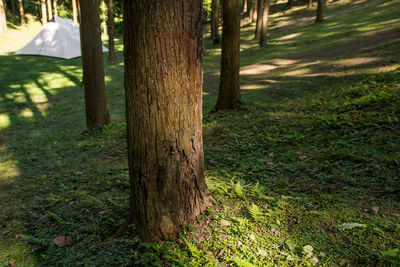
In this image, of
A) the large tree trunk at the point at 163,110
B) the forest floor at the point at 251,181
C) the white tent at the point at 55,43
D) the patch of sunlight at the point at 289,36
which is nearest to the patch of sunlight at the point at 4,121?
the forest floor at the point at 251,181

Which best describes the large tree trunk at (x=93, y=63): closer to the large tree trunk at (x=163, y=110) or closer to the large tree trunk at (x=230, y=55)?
the large tree trunk at (x=230, y=55)

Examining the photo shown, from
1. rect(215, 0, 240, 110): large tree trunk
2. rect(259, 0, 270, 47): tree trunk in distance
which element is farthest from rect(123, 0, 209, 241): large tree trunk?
rect(259, 0, 270, 47): tree trunk in distance

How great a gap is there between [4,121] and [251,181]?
10.2m

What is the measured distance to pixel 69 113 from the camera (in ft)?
38.1

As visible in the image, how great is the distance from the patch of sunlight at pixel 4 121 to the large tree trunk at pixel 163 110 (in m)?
9.61

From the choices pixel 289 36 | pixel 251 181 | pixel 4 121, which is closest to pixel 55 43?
pixel 4 121

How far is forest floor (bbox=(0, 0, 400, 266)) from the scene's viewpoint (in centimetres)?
280

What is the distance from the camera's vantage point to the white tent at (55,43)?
24.9 meters

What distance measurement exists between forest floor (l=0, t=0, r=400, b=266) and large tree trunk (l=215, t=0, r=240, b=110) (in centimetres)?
45

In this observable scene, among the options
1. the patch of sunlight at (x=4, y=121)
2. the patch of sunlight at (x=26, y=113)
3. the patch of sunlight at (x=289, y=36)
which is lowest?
the patch of sunlight at (x=4, y=121)

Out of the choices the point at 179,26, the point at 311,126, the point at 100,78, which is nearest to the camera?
the point at 179,26

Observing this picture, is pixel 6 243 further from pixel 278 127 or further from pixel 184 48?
pixel 278 127

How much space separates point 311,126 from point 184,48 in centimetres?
477

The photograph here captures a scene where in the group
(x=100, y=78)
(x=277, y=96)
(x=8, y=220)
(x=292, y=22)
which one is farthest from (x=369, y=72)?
(x=292, y=22)
